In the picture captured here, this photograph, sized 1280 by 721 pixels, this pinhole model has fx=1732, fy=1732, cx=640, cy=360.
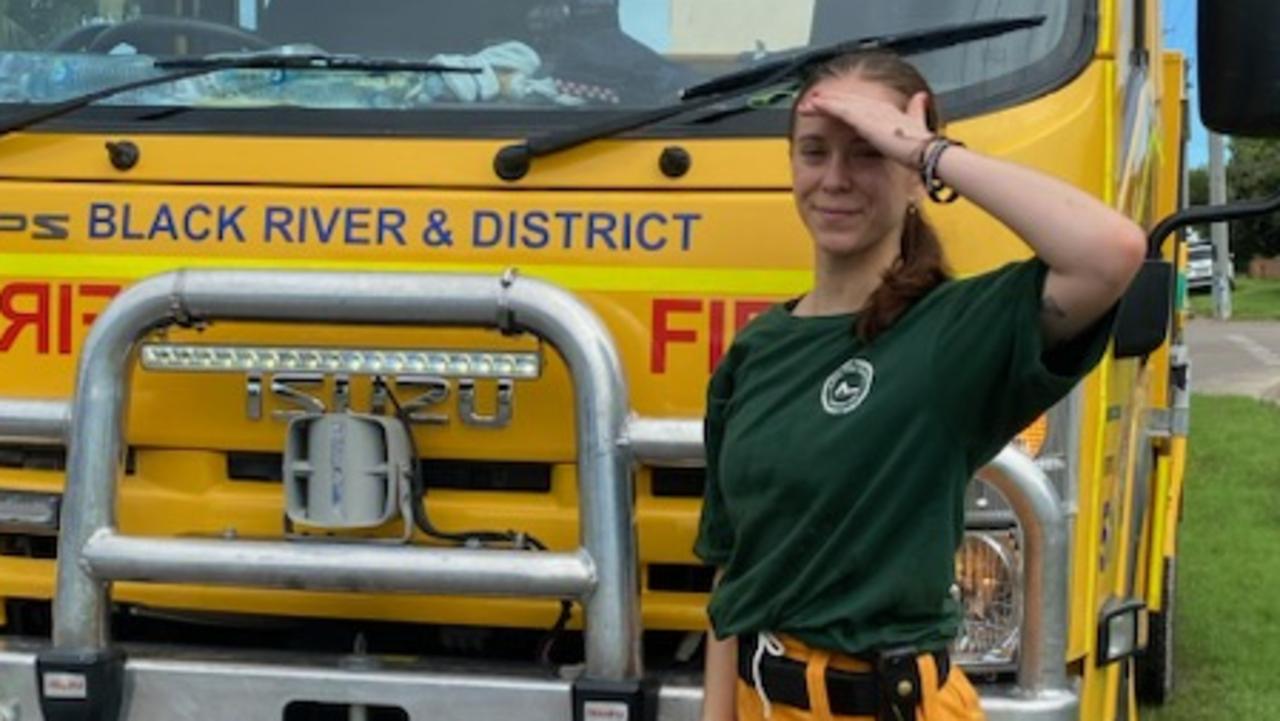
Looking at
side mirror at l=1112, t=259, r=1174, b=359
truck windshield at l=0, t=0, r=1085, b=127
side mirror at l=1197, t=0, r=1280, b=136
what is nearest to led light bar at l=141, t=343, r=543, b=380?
truck windshield at l=0, t=0, r=1085, b=127

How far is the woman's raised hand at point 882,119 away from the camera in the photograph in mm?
2141

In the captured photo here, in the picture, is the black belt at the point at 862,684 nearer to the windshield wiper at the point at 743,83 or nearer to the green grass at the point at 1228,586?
the windshield wiper at the point at 743,83

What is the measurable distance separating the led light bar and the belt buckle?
0.87 meters

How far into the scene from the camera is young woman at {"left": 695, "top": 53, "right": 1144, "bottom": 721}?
2.16 m

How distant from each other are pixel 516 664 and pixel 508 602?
11 centimetres

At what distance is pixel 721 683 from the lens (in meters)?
2.52

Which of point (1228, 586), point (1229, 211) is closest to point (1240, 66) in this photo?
point (1229, 211)

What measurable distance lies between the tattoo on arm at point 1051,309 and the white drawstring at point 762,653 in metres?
0.57

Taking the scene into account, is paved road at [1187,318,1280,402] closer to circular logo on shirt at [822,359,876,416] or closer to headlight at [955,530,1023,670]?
headlight at [955,530,1023,670]

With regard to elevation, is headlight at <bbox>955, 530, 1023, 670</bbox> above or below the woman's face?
below

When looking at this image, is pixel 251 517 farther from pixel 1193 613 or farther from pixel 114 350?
pixel 1193 613

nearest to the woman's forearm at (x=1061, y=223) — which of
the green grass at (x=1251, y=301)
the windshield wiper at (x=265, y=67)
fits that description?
the windshield wiper at (x=265, y=67)

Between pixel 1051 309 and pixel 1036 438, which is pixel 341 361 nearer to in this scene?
pixel 1036 438

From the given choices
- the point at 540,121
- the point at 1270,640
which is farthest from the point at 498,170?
the point at 1270,640
